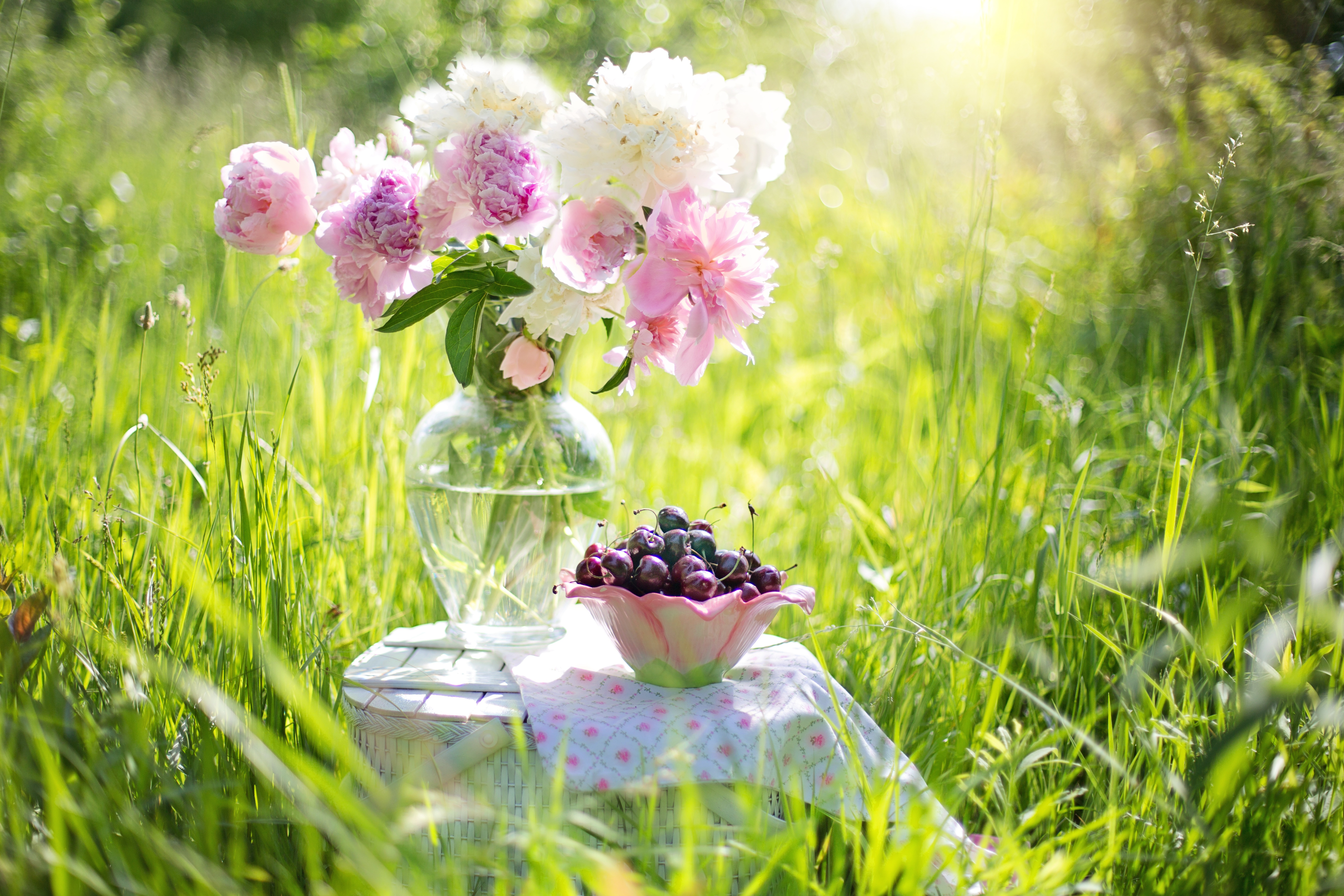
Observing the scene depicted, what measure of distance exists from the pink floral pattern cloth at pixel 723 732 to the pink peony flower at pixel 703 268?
1.32 ft

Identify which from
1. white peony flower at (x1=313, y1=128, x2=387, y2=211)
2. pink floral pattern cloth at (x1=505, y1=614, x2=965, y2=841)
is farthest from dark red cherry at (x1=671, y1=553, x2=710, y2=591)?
white peony flower at (x1=313, y1=128, x2=387, y2=211)

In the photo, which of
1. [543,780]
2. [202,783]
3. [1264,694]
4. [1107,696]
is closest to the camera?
[1264,694]

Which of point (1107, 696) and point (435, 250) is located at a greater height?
point (435, 250)

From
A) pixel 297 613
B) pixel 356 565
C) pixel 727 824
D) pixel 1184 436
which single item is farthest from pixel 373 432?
pixel 1184 436

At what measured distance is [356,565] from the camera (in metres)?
1.66

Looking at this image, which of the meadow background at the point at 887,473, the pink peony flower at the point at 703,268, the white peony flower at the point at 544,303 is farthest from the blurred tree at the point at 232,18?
the pink peony flower at the point at 703,268

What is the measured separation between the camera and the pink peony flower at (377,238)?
1024mm

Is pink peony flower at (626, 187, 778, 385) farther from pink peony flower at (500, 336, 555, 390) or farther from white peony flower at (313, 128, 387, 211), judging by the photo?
white peony flower at (313, 128, 387, 211)

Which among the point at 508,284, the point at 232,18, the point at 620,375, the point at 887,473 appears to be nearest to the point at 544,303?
the point at 508,284

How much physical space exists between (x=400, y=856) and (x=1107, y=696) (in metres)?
1.23

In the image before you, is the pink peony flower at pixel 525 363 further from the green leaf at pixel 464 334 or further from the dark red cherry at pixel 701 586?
the dark red cherry at pixel 701 586

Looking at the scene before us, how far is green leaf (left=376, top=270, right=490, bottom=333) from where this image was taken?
1072 millimetres

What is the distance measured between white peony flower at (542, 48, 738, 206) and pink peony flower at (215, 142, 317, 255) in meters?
0.34

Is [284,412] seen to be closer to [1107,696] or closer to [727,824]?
[727,824]
